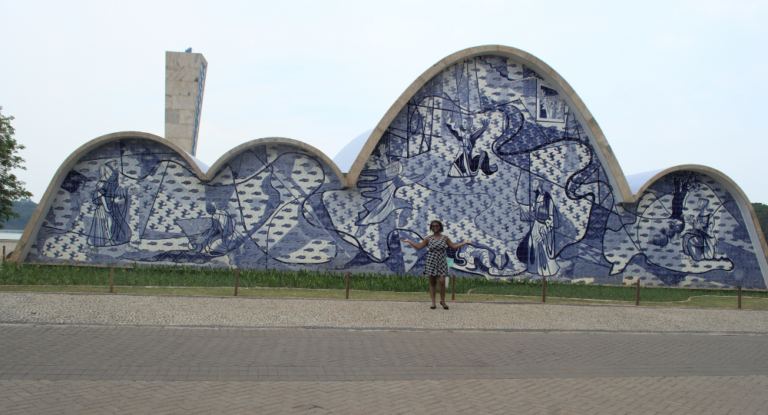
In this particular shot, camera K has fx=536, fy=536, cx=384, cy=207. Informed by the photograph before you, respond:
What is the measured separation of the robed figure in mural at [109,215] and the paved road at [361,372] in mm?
9620

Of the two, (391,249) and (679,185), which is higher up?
(679,185)

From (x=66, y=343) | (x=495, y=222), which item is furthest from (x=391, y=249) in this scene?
(x=66, y=343)

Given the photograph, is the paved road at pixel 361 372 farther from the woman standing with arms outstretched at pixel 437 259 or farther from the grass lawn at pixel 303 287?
the grass lawn at pixel 303 287

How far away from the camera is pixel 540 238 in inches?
695

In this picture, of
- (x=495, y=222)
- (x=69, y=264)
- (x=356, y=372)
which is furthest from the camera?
(x=495, y=222)

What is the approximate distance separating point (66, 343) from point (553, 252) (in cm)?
1454

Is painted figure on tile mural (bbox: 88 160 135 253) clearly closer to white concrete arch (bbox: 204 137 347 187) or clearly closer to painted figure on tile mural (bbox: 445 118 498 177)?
white concrete arch (bbox: 204 137 347 187)

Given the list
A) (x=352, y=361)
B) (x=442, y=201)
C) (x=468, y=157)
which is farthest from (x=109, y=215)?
(x=352, y=361)

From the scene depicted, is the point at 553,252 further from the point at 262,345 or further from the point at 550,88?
the point at 262,345

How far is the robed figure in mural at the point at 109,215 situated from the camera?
16688 millimetres

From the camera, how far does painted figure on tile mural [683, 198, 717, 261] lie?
59.0ft

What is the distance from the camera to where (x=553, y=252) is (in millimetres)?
17641

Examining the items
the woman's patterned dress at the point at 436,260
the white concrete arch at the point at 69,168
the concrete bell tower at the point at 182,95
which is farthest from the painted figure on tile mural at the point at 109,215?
the woman's patterned dress at the point at 436,260

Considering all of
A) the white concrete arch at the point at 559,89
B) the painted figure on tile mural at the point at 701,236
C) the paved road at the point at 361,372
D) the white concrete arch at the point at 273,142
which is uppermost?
the white concrete arch at the point at 559,89
